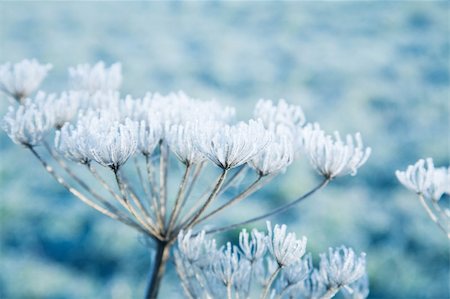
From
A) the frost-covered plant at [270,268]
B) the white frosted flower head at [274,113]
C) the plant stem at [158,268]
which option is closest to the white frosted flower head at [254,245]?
the frost-covered plant at [270,268]

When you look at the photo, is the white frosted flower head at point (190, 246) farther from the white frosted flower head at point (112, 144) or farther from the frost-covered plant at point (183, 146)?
the white frosted flower head at point (112, 144)

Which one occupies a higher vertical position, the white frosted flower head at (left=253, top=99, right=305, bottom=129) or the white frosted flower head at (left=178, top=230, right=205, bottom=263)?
the white frosted flower head at (left=253, top=99, right=305, bottom=129)

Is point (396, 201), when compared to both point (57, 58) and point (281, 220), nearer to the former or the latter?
point (281, 220)

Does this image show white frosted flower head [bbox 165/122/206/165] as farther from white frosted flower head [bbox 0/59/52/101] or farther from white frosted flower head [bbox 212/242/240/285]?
white frosted flower head [bbox 0/59/52/101]

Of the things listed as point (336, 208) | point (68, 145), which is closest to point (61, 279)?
point (336, 208)

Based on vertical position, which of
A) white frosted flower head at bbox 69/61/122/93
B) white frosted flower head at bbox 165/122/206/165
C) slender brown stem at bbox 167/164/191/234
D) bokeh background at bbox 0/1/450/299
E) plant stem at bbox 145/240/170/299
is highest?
bokeh background at bbox 0/1/450/299

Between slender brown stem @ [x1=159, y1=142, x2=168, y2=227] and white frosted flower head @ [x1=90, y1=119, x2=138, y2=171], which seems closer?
white frosted flower head @ [x1=90, y1=119, x2=138, y2=171]

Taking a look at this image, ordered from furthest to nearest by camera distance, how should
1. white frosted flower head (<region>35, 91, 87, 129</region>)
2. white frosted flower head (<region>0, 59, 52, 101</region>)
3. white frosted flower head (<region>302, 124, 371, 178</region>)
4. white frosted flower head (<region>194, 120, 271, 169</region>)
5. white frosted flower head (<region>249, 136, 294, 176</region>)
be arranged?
white frosted flower head (<region>0, 59, 52, 101</region>) < white frosted flower head (<region>35, 91, 87, 129</region>) < white frosted flower head (<region>302, 124, 371, 178</region>) < white frosted flower head (<region>249, 136, 294, 176</region>) < white frosted flower head (<region>194, 120, 271, 169</region>)

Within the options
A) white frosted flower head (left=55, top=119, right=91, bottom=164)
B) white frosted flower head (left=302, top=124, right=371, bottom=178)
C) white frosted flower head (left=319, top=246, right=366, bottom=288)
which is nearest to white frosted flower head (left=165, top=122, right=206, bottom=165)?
white frosted flower head (left=55, top=119, right=91, bottom=164)
